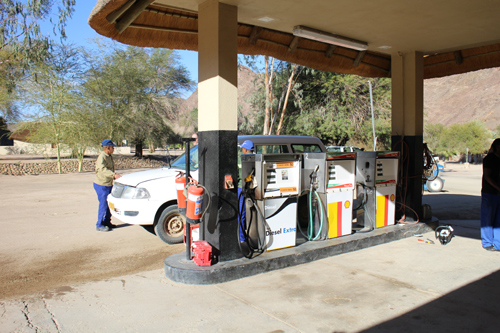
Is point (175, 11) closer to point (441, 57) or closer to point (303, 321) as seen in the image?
point (303, 321)

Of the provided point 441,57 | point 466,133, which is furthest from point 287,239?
point 466,133

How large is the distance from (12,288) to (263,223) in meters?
3.45

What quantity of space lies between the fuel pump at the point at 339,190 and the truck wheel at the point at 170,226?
110 inches

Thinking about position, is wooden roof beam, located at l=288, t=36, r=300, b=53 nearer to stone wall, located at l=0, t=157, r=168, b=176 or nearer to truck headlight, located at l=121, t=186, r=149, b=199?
truck headlight, located at l=121, t=186, r=149, b=199

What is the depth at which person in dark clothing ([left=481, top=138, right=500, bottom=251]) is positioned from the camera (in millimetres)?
6512

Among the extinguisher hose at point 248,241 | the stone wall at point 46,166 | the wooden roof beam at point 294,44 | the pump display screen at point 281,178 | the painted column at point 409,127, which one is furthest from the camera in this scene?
the stone wall at point 46,166

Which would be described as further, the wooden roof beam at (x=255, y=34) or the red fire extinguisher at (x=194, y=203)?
the wooden roof beam at (x=255, y=34)

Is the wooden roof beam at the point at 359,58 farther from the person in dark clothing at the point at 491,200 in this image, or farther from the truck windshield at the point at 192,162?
the truck windshield at the point at 192,162

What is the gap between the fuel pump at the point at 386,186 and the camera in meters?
7.43

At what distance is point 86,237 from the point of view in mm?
7918

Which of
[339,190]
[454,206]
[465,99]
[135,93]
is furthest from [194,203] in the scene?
[465,99]

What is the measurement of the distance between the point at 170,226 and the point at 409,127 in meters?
5.22

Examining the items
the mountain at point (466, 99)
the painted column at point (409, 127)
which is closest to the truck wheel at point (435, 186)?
the painted column at point (409, 127)

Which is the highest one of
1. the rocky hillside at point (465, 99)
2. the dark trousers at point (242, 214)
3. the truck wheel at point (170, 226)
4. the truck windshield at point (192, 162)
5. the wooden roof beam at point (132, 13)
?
the rocky hillside at point (465, 99)
